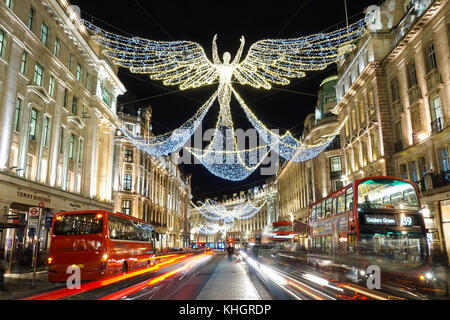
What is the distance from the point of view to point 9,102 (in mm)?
22047

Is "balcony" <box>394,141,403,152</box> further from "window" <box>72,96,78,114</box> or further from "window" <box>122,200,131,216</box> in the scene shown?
"window" <box>122,200,131,216</box>

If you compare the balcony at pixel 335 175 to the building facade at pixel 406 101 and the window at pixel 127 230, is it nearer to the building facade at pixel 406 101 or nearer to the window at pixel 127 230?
the building facade at pixel 406 101

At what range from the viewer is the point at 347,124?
132 feet

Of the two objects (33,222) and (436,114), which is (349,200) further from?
(33,222)

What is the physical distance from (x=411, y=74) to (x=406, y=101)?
196 cm

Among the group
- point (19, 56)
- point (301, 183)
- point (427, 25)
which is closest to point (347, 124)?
point (427, 25)

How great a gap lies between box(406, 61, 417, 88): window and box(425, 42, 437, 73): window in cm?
183

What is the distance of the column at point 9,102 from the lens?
2141 centimetres

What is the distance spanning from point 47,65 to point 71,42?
17.2 feet

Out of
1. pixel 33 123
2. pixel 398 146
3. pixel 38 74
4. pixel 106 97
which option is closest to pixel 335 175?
pixel 398 146

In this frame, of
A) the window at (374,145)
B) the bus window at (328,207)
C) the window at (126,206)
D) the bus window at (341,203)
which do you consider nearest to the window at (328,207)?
the bus window at (328,207)

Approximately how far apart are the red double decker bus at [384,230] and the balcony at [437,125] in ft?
33.8
